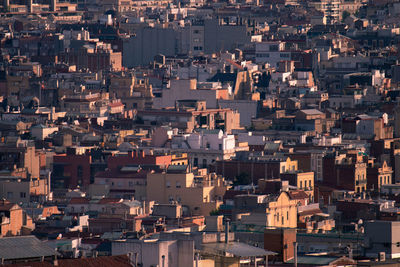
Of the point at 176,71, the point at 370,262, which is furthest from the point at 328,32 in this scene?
the point at 370,262

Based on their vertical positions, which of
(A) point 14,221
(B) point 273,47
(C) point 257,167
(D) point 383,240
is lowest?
(B) point 273,47

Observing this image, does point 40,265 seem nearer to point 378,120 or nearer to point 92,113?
point 378,120

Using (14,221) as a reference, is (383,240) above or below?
above

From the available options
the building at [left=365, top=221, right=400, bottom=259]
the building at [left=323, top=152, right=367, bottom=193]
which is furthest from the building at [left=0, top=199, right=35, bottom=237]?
the building at [left=323, top=152, right=367, bottom=193]

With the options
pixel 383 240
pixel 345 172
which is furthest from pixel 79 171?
pixel 383 240

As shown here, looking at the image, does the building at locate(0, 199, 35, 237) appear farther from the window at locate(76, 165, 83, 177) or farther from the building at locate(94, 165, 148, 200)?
the window at locate(76, 165, 83, 177)

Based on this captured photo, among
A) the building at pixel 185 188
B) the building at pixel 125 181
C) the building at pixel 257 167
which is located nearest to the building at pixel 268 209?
the building at pixel 185 188

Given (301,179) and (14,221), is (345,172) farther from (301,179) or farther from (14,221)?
(14,221)

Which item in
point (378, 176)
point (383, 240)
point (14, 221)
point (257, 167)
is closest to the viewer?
point (383, 240)

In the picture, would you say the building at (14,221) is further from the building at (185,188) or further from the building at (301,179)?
the building at (301,179)

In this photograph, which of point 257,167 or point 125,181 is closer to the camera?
point 125,181

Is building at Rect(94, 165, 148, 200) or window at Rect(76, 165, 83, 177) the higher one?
building at Rect(94, 165, 148, 200)
